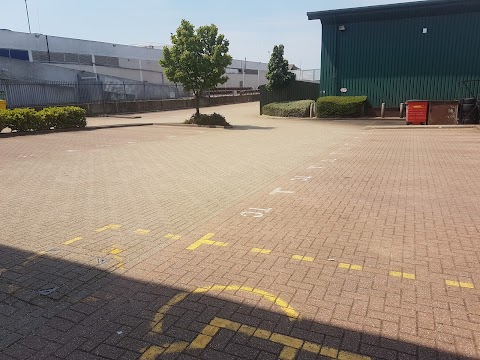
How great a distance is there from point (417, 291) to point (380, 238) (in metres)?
1.37

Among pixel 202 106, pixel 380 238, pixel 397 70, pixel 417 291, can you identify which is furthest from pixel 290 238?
pixel 202 106

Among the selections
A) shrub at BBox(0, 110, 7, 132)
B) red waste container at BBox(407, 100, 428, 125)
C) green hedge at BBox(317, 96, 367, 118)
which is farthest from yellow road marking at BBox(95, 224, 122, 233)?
green hedge at BBox(317, 96, 367, 118)

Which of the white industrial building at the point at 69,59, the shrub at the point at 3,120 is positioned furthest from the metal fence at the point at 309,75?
the shrub at the point at 3,120

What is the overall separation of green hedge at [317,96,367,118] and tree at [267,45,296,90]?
551cm

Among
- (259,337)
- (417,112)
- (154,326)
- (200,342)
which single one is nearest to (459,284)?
(259,337)

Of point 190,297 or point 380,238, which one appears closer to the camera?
point 190,297

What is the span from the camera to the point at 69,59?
43.1 meters

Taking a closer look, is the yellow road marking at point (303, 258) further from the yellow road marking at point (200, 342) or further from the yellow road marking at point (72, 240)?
the yellow road marking at point (72, 240)

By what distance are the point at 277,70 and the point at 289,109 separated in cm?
434

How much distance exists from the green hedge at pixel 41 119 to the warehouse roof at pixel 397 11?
57.6ft

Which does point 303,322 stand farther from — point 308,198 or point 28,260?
point 308,198

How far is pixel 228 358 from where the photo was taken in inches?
109

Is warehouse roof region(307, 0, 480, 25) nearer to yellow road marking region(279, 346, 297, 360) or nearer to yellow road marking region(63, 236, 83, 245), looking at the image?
yellow road marking region(63, 236, 83, 245)

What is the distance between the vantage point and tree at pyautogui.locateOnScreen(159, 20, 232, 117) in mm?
20672
